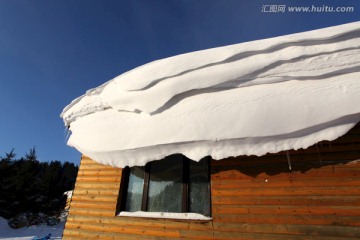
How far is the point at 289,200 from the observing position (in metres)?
3.49

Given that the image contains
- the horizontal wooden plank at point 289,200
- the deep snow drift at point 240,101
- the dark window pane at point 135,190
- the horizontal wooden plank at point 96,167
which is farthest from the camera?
the horizontal wooden plank at point 96,167

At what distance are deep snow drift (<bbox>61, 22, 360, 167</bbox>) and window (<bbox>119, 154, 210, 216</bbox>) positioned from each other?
109cm

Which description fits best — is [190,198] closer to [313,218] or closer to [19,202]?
[313,218]

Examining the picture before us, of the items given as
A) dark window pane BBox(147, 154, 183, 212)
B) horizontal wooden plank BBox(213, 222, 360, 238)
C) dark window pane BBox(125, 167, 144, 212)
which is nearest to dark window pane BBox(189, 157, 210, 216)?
dark window pane BBox(147, 154, 183, 212)

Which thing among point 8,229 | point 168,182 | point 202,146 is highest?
point 202,146

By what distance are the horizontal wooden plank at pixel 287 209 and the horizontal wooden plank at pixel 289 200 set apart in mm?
45

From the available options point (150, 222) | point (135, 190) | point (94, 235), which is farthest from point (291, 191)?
point (94, 235)

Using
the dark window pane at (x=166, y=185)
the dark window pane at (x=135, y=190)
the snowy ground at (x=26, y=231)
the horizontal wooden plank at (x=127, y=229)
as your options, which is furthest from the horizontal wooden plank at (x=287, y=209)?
the snowy ground at (x=26, y=231)

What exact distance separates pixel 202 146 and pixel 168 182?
163 centimetres

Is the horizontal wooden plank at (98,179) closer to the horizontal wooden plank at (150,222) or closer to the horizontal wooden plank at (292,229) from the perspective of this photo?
the horizontal wooden plank at (150,222)

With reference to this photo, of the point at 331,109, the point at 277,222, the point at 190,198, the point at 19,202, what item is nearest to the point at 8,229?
the point at 19,202

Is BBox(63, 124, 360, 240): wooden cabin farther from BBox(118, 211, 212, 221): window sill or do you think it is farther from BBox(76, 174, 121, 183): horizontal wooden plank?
BBox(76, 174, 121, 183): horizontal wooden plank

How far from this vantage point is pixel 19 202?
26.2 m

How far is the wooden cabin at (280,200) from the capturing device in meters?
3.26
